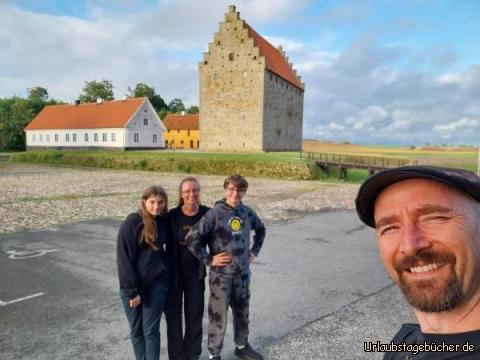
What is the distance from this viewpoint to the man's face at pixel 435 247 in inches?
Answer: 46.1

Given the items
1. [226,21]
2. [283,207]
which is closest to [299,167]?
[283,207]

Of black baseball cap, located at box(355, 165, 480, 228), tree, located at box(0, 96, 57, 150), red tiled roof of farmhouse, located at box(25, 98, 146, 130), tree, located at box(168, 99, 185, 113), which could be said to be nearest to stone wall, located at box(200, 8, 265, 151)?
red tiled roof of farmhouse, located at box(25, 98, 146, 130)

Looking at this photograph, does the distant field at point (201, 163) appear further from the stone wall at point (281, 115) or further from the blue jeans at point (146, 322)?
the blue jeans at point (146, 322)

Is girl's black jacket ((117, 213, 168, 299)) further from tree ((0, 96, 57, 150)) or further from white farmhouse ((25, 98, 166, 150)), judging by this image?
tree ((0, 96, 57, 150))

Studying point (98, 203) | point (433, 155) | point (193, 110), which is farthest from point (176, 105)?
point (98, 203)

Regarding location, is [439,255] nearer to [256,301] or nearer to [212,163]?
[256,301]

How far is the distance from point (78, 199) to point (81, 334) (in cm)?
1369

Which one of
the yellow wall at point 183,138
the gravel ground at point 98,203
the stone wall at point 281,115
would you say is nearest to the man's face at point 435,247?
the gravel ground at point 98,203

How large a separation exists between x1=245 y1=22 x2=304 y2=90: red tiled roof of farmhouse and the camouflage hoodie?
4447 cm

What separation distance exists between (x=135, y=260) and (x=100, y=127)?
53.7 meters

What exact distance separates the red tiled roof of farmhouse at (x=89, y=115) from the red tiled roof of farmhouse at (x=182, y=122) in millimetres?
19412

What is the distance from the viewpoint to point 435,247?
121 centimetres

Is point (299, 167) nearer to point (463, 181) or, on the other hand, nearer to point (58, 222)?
point (58, 222)

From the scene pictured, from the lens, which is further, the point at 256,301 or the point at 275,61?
the point at 275,61
